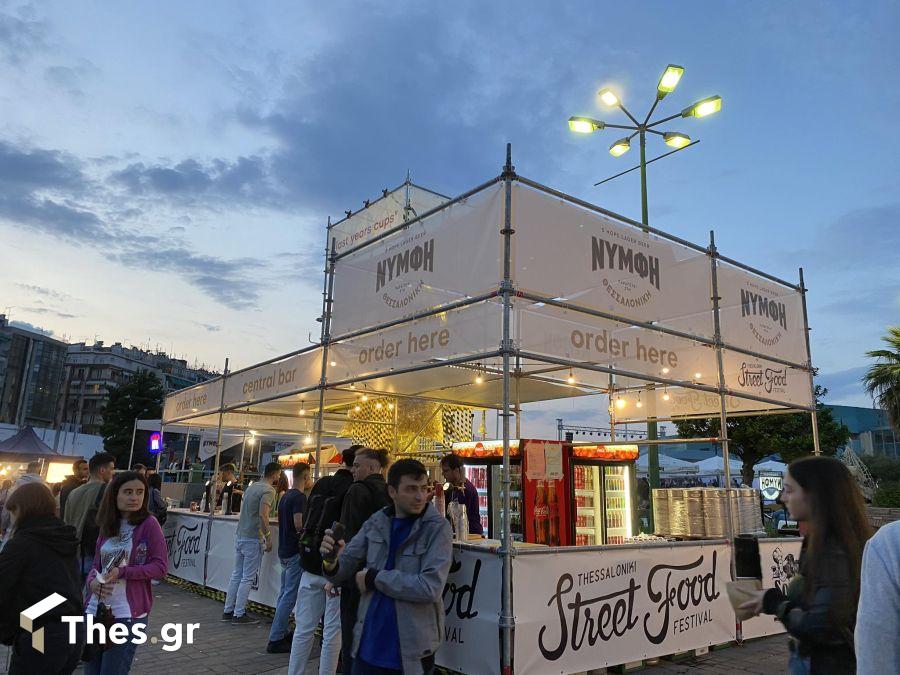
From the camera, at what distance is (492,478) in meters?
9.85

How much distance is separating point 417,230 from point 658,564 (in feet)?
13.8

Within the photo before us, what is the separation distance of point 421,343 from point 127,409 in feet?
156

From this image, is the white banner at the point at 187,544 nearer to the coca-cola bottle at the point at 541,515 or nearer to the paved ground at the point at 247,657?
the paved ground at the point at 247,657

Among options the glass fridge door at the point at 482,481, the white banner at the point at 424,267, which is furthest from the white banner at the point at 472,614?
the glass fridge door at the point at 482,481

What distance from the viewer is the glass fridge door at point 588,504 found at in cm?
991

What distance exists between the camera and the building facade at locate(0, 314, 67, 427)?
7950 cm

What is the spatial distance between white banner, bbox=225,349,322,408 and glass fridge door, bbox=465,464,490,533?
3418mm

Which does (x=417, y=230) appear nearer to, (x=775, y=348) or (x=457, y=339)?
(x=457, y=339)

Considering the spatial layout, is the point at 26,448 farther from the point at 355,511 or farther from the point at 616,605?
the point at 616,605

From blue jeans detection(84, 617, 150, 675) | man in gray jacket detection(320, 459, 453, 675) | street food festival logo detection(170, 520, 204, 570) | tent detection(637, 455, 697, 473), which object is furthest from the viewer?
tent detection(637, 455, 697, 473)

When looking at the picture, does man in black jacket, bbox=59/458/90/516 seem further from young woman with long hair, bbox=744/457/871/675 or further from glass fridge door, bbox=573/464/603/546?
young woman with long hair, bbox=744/457/871/675

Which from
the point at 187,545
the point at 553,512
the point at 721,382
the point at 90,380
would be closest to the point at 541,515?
the point at 553,512

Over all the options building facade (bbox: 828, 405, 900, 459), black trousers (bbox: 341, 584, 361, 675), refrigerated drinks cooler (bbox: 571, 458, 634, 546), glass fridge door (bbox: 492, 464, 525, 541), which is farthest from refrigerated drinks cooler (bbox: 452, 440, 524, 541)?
building facade (bbox: 828, 405, 900, 459)

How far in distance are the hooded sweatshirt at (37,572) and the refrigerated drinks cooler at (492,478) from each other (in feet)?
21.9
